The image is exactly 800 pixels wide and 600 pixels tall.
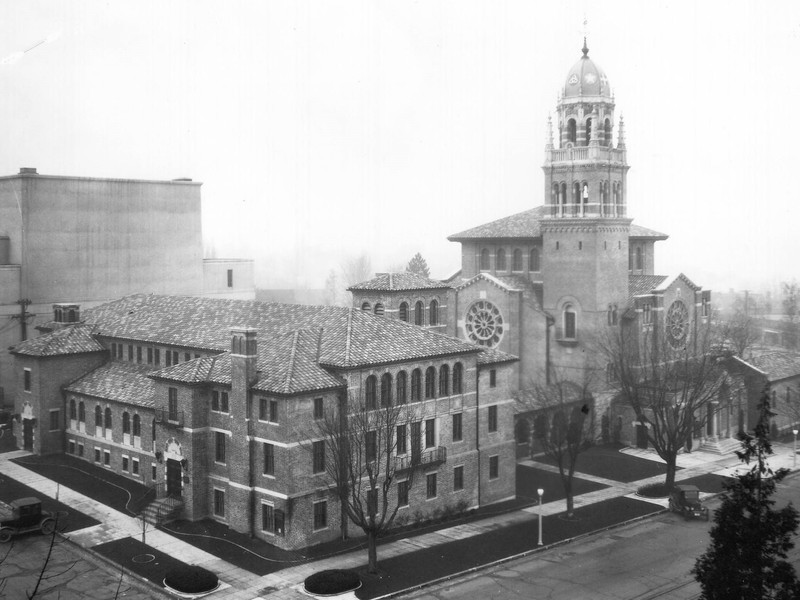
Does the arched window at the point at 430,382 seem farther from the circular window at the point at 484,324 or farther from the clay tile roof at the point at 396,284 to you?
the circular window at the point at 484,324

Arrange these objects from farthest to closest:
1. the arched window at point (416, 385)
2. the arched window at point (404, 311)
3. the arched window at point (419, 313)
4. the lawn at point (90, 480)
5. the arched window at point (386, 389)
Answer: the arched window at point (419, 313) < the arched window at point (404, 311) < the lawn at point (90, 480) < the arched window at point (416, 385) < the arched window at point (386, 389)

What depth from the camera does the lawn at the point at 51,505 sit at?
50188mm

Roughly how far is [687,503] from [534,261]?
29.4 meters

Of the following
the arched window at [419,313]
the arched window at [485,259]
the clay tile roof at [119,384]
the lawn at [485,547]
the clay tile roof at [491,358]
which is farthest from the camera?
the arched window at [485,259]

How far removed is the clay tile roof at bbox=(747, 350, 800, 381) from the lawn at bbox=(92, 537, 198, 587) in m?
52.0

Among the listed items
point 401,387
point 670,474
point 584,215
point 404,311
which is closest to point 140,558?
point 401,387

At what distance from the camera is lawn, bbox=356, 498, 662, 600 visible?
43.0 meters

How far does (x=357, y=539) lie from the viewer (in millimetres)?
48688

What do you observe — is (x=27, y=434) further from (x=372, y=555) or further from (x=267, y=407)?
(x=372, y=555)

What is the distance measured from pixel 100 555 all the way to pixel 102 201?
4995 cm

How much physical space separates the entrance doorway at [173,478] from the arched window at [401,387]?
527 inches

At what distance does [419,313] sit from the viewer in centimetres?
6131

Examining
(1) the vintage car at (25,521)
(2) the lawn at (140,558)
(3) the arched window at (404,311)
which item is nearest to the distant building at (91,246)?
(1) the vintage car at (25,521)

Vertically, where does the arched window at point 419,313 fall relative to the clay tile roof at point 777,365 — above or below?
above
